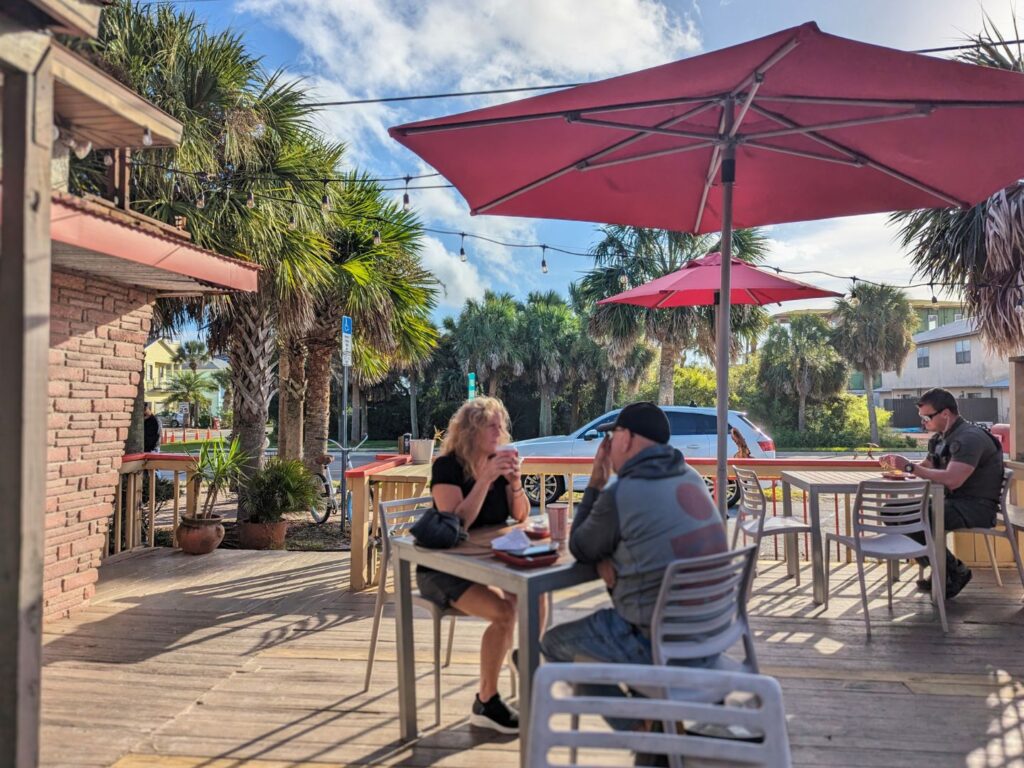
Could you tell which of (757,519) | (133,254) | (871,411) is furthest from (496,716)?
(871,411)

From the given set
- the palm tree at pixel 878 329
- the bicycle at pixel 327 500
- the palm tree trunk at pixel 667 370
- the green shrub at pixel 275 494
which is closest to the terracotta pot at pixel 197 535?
the green shrub at pixel 275 494

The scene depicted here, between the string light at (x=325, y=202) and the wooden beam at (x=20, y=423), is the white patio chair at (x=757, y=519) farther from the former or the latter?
the string light at (x=325, y=202)

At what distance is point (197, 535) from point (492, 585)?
179 inches

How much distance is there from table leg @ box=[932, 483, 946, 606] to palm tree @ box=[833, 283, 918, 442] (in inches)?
1049

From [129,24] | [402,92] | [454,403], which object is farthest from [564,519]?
[454,403]

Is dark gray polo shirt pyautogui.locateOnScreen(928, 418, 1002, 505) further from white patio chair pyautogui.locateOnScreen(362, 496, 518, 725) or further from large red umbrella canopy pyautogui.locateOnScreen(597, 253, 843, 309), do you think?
white patio chair pyautogui.locateOnScreen(362, 496, 518, 725)

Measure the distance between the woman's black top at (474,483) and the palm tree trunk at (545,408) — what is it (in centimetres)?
2737

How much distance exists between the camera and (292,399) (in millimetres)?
11133

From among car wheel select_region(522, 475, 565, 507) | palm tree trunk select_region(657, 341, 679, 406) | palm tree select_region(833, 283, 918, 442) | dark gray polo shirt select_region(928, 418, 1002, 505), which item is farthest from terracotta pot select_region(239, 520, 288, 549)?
palm tree select_region(833, 283, 918, 442)

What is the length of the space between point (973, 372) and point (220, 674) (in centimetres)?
3747

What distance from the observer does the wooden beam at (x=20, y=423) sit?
1.59 meters

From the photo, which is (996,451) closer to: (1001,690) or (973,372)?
(1001,690)

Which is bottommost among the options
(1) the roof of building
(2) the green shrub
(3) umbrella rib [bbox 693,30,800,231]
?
(2) the green shrub

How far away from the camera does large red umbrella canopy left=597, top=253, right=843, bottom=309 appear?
480cm
